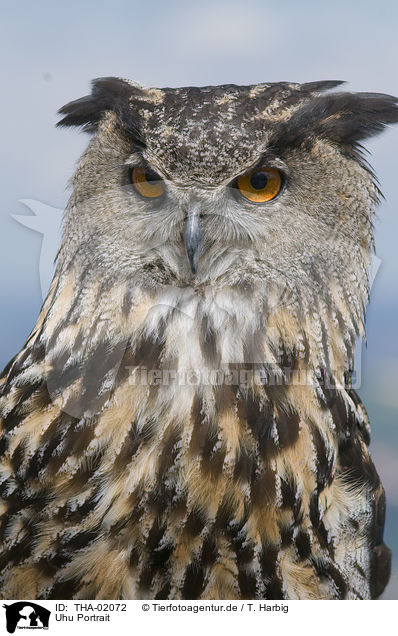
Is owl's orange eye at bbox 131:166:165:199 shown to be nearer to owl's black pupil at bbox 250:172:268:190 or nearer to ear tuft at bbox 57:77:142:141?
ear tuft at bbox 57:77:142:141

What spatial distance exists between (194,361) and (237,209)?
1.01 feet

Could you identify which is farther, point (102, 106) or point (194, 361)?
point (102, 106)

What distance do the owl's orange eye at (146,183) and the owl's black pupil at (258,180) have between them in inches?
6.9

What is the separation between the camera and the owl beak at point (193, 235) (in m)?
1.19

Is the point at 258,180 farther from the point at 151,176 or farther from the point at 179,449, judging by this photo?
the point at 179,449

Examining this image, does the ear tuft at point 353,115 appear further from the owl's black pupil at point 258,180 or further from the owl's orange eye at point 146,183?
the owl's orange eye at point 146,183

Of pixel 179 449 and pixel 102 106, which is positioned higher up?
pixel 102 106

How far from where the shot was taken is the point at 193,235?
1.19 meters

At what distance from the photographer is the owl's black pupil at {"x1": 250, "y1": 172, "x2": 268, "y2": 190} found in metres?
1.22

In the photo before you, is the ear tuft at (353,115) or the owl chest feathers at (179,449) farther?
the ear tuft at (353,115)

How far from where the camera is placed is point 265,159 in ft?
3.94
